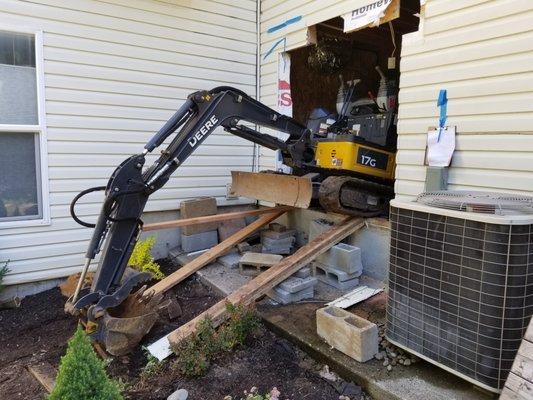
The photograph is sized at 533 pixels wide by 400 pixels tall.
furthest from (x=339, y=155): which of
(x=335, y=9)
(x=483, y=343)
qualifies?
(x=483, y=343)

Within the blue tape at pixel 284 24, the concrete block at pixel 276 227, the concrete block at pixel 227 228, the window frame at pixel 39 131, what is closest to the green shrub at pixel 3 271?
the window frame at pixel 39 131

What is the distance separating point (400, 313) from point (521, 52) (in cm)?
196

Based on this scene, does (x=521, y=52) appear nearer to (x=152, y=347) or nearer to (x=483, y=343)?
(x=483, y=343)

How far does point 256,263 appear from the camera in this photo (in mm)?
4008

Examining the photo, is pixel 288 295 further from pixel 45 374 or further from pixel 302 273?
pixel 45 374

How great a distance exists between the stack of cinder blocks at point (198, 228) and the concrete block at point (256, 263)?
38.1 inches

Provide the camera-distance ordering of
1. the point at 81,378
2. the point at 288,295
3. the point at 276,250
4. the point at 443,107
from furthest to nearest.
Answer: the point at 276,250, the point at 288,295, the point at 443,107, the point at 81,378

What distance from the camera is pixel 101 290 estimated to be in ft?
9.28

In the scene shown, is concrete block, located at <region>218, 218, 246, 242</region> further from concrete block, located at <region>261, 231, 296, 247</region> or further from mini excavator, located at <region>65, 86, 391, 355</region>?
mini excavator, located at <region>65, 86, 391, 355</region>

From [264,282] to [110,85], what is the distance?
2.84 metres

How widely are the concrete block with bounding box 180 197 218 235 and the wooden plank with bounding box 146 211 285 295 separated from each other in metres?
0.58

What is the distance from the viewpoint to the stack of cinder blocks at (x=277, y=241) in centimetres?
454

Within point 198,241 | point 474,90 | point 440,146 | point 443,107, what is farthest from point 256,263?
point 474,90

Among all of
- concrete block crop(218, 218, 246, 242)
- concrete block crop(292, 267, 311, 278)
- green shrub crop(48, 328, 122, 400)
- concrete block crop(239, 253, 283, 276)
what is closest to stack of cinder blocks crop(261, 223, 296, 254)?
concrete block crop(239, 253, 283, 276)
